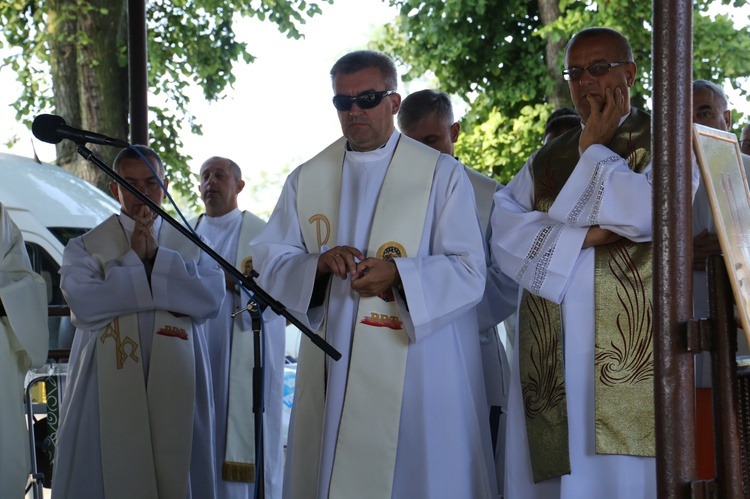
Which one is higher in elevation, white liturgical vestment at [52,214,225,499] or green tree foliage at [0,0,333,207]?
green tree foliage at [0,0,333,207]

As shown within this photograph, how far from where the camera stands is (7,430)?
500 centimetres

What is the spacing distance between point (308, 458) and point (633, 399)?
50.4 inches

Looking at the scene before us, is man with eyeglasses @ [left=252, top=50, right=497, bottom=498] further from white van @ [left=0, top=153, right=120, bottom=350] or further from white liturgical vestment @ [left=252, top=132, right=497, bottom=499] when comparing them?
white van @ [left=0, top=153, right=120, bottom=350]

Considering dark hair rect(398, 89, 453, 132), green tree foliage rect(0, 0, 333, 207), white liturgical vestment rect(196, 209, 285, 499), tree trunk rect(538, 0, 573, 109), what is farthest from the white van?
tree trunk rect(538, 0, 573, 109)

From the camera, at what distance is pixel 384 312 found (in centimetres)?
396

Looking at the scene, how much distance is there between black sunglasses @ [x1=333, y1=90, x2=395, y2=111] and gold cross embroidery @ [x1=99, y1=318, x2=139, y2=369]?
77.9 inches

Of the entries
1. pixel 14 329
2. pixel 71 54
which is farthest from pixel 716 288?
pixel 71 54

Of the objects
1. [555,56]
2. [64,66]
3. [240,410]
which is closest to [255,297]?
[240,410]

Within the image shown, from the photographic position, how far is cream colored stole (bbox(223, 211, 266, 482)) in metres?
6.14

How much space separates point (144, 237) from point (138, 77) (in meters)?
2.14

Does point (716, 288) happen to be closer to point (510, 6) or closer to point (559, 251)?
point (559, 251)

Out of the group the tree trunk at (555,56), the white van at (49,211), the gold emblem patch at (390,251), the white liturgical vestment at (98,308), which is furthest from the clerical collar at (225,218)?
the tree trunk at (555,56)

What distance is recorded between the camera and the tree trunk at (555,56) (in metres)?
12.5

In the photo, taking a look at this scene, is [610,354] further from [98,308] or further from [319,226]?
[98,308]
